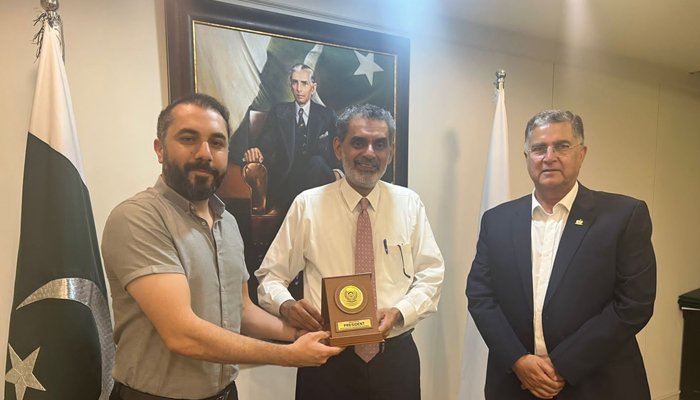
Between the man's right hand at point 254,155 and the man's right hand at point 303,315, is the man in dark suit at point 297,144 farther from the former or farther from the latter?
the man's right hand at point 303,315

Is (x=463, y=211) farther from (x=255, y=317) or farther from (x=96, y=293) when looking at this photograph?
(x=96, y=293)

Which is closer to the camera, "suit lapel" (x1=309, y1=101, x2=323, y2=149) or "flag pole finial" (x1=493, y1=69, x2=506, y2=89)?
"suit lapel" (x1=309, y1=101, x2=323, y2=149)

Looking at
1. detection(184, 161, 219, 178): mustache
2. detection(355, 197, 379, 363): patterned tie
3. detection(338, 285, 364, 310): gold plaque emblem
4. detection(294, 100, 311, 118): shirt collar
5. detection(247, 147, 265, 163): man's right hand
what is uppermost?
detection(294, 100, 311, 118): shirt collar

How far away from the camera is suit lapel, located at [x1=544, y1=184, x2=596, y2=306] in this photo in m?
1.68

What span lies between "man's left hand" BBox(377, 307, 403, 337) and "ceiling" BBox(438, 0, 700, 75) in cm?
181

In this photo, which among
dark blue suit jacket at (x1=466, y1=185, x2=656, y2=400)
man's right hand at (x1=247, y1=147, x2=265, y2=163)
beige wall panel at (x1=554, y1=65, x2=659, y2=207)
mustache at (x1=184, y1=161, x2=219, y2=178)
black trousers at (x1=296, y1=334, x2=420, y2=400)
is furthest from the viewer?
beige wall panel at (x1=554, y1=65, x2=659, y2=207)

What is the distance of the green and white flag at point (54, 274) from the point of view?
4.73 feet

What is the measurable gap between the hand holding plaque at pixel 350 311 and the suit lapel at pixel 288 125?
0.97m

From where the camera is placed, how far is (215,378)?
137 cm

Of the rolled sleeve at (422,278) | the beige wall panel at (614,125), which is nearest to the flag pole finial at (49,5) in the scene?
the rolled sleeve at (422,278)

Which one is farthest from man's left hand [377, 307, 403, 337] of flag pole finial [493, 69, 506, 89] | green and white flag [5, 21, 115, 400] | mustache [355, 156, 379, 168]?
flag pole finial [493, 69, 506, 89]

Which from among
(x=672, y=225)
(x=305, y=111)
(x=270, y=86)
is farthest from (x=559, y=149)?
(x=672, y=225)

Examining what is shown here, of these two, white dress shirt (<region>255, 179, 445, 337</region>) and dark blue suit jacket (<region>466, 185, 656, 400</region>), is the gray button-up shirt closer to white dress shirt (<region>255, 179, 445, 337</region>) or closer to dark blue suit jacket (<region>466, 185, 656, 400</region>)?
white dress shirt (<region>255, 179, 445, 337</region>)

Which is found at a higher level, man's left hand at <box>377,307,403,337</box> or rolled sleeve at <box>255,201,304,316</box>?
rolled sleeve at <box>255,201,304,316</box>
